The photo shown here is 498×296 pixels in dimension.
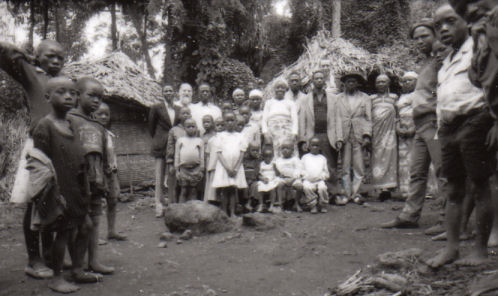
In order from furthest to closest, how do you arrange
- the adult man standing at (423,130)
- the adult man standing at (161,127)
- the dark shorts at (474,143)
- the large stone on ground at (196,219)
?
1. the adult man standing at (161,127)
2. the large stone on ground at (196,219)
3. the adult man standing at (423,130)
4. the dark shorts at (474,143)

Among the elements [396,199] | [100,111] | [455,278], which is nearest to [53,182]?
[100,111]

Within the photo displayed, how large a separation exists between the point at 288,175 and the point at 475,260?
163 inches

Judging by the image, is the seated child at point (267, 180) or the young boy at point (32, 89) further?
the seated child at point (267, 180)

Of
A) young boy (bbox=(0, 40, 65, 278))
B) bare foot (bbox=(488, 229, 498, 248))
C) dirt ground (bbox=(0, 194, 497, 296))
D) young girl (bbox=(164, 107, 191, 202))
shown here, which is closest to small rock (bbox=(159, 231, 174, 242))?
dirt ground (bbox=(0, 194, 497, 296))

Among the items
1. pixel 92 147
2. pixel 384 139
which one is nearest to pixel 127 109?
pixel 384 139

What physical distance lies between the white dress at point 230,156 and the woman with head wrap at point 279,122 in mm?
678

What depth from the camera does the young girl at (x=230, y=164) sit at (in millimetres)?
7309

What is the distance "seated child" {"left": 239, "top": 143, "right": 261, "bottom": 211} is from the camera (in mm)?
7703

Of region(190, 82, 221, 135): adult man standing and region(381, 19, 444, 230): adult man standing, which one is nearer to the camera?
region(381, 19, 444, 230): adult man standing

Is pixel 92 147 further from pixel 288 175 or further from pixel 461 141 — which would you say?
pixel 288 175

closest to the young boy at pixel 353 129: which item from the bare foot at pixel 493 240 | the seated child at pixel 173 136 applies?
the seated child at pixel 173 136

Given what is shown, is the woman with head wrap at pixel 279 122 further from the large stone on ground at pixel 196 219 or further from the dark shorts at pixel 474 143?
the dark shorts at pixel 474 143

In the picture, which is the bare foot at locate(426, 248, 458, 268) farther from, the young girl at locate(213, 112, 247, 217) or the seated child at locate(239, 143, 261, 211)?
the seated child at locate(239, 143, 261, 211)

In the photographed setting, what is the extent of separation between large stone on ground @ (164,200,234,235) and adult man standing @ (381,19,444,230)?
6.44 ft
